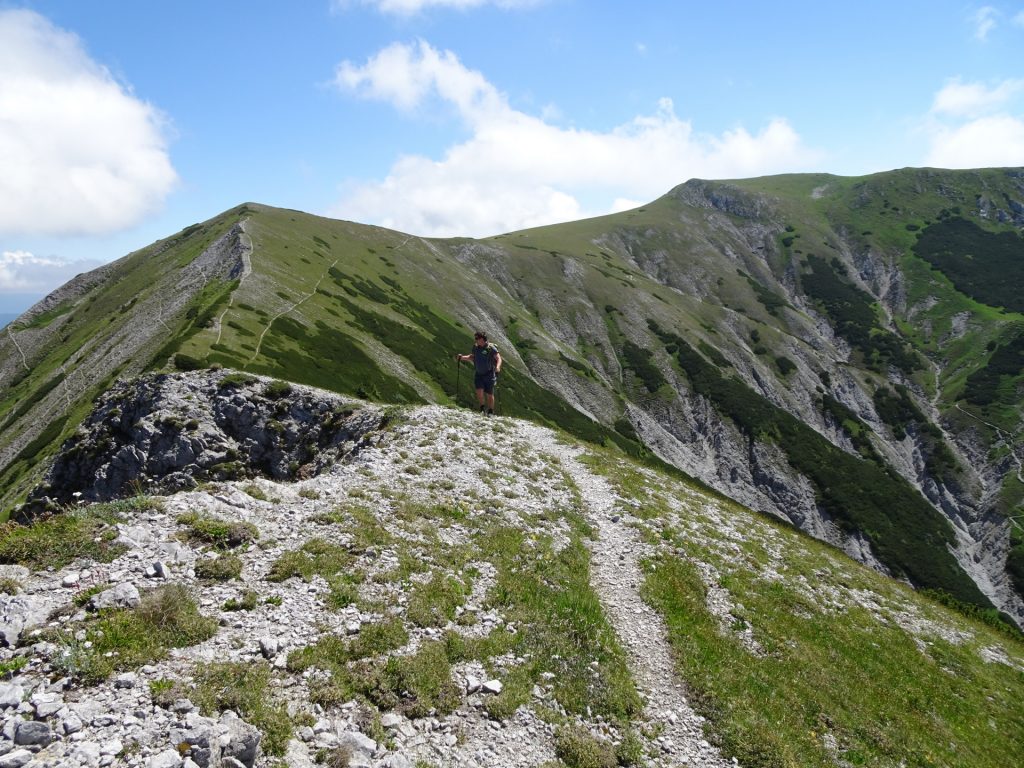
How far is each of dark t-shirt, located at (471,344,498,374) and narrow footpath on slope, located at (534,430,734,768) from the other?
9.19m

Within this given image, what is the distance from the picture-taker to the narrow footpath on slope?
38.4 ft

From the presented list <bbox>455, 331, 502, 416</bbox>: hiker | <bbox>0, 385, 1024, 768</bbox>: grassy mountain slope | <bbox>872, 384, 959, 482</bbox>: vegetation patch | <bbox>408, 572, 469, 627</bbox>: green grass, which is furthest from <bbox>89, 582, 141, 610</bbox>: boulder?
<bbox>872, 384, 959, 482</bbox>: vegetation patch

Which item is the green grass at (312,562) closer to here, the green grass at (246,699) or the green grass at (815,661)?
the green grass at (246,699)

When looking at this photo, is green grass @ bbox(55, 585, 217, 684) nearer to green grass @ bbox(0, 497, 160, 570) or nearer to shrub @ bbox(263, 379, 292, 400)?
green grass @ bbox(0, 497, 160, 570)

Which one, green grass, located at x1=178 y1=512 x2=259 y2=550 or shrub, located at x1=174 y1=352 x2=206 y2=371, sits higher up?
shrub, located at x1=174 y1=352 x2=206 y2=371

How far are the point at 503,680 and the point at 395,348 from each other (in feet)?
228

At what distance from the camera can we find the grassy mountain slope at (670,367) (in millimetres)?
69000

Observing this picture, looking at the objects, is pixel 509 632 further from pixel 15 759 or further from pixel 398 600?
pixel 15 759

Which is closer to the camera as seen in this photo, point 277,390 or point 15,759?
point 15,759

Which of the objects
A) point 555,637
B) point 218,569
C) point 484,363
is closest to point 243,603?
point 218,569

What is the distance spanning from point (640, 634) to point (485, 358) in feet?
61.6

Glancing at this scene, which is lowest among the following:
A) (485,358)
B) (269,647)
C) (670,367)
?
(269,647)

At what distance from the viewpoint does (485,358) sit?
31.3 m

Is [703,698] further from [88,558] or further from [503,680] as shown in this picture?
[88,558]
